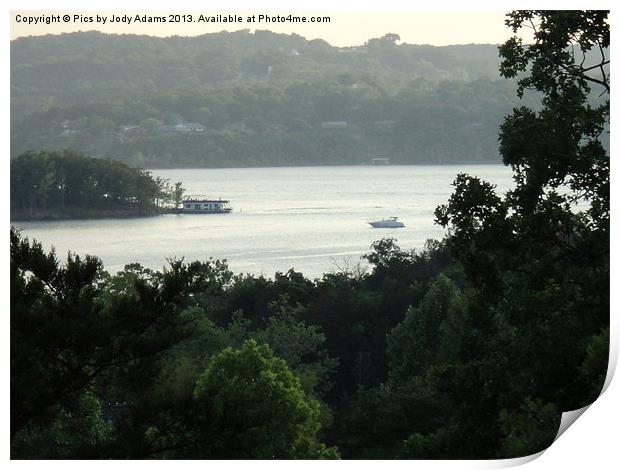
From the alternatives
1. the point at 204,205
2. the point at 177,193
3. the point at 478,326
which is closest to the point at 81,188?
the point at 177,193

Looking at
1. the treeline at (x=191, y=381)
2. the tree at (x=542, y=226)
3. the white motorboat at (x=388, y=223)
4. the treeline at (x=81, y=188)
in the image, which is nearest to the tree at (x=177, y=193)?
the treeline at (x=81, y=188)

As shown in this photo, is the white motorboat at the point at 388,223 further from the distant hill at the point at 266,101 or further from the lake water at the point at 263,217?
the distant hill at the point at 266,101

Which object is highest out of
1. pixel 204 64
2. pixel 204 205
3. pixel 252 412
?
pixel 204 64

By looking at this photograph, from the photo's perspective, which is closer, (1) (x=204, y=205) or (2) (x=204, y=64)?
(2) (x=204, y=64)

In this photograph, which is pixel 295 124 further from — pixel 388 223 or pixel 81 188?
pixel 388 223

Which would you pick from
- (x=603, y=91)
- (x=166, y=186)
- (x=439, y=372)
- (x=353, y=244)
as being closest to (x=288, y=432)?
(x=439, y=372)

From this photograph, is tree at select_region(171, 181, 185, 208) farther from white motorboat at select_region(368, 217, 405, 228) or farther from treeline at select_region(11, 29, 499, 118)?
white motorboat at select_region(368, 217, 405, 228)

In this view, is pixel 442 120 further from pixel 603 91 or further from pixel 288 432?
pixel 288 432

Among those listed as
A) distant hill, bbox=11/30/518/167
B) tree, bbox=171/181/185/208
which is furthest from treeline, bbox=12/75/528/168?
tree, bbox=171/181/185/208
